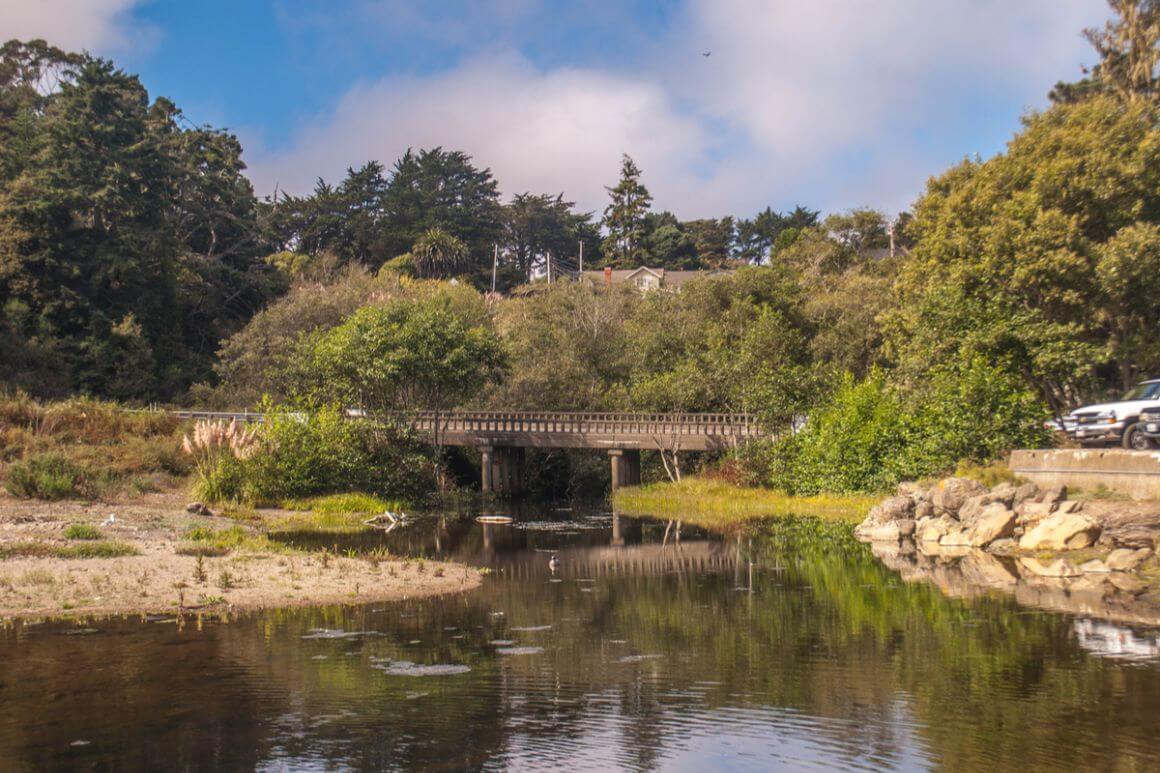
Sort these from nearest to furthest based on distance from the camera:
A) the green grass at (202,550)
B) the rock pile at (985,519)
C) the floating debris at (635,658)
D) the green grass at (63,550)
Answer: the floating debris at (635,658) → the green grass at (63,550) → the green grass at (202,550) → the rock pile at (985,519)

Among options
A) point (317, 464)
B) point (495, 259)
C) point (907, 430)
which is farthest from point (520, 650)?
point (495, 259)

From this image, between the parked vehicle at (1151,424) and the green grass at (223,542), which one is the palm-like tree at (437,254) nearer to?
the green grass at (223,542)

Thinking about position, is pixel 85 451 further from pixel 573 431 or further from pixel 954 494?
pixel 954 494

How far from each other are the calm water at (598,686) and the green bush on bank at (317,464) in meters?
18.3

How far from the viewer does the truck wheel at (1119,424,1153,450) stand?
87.1 ft

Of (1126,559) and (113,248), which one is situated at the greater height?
(113,248)

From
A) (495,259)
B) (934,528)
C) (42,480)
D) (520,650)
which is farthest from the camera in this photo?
(495,259)

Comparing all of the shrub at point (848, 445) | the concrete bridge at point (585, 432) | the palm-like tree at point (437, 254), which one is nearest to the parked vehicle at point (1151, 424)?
the shrub at point (848, 445)

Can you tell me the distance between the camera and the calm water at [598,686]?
36.0ft

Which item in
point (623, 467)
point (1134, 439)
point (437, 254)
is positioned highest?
point (437, 254)

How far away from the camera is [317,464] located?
38031 mm

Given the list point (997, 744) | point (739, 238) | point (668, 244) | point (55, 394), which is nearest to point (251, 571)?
point (997, 744)

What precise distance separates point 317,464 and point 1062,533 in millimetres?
25728

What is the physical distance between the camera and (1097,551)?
22.8 metres
